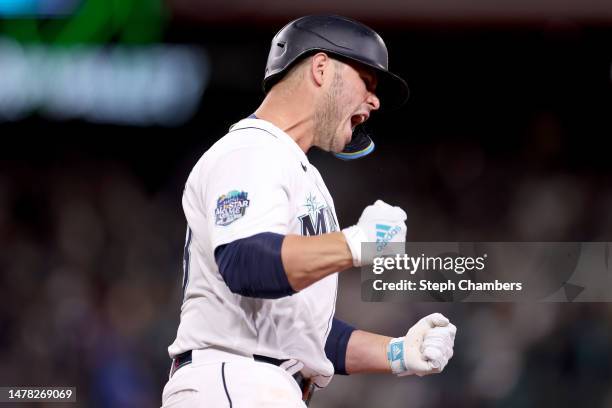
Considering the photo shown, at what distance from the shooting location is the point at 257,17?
4078 mm

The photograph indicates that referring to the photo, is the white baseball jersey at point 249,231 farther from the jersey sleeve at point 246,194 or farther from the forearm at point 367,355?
the forearm at point 367,355

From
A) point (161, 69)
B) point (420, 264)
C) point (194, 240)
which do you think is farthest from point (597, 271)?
point (194, 240)

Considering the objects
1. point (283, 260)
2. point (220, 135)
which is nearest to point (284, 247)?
point (283, 260)

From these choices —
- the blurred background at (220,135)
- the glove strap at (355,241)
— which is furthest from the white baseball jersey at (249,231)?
the blurred background at (220,135)

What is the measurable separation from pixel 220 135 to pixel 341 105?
2282 millimetres

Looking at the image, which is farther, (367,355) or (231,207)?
(367,355)

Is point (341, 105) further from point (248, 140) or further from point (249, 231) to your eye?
point (249, 231)

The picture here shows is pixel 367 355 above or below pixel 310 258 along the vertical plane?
below

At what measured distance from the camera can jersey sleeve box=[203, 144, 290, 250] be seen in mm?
1491

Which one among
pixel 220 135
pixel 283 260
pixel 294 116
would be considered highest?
pixel 220 135

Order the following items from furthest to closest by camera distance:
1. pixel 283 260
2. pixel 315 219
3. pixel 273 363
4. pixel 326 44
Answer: pixel 326 44 → pixel 315 219 → pixel 273 363 → pixel 283 260

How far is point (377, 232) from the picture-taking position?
1508 mm

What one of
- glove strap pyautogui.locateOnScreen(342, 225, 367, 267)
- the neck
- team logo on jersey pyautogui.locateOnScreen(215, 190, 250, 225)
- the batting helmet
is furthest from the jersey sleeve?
the batting helmet

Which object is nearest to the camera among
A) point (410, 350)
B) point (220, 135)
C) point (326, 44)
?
point (326, 44)
